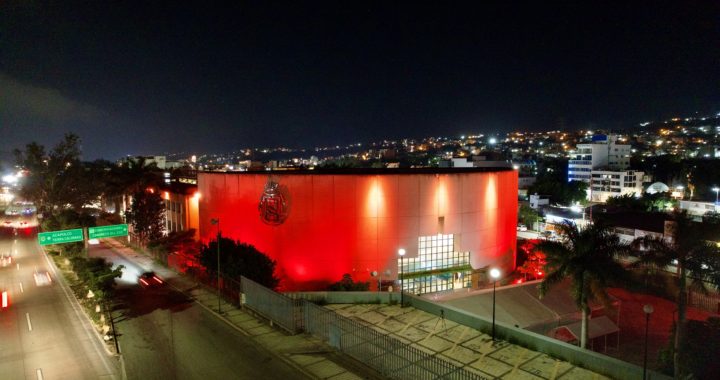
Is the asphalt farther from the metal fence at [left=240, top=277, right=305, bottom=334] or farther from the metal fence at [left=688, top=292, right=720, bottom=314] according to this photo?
the metal fence at [left=688, top=292, right=720, bottom=314]

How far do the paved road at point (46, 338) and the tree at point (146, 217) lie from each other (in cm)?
1381

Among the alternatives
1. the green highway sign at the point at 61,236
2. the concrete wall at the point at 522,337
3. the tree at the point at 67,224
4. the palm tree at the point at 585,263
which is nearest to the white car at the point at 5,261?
the tree at the point at 67,224

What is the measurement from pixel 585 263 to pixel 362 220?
55.6ft

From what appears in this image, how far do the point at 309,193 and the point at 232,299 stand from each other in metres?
10.6

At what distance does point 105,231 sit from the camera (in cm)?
3697

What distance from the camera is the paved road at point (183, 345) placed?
1898 centimetres

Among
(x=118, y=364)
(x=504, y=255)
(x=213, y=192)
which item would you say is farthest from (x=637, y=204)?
(x=118, y=364)

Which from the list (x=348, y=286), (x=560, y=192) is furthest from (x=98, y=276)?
(x=560, y=192)

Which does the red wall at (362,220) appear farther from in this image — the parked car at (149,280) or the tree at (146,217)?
the tree at (146,217)

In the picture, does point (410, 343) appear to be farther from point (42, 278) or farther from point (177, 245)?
point (177, 245)

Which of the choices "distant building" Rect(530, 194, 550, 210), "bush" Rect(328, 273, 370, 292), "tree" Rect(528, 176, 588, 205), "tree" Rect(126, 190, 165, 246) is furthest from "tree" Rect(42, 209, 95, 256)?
"tree" Rect(528, 176, 588, 205)

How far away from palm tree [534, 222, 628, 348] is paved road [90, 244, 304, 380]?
46.3 feet

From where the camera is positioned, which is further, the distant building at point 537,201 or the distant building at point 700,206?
the distant building at point 537,201

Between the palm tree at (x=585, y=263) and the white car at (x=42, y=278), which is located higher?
the palm tree at (x=585, y=263)
